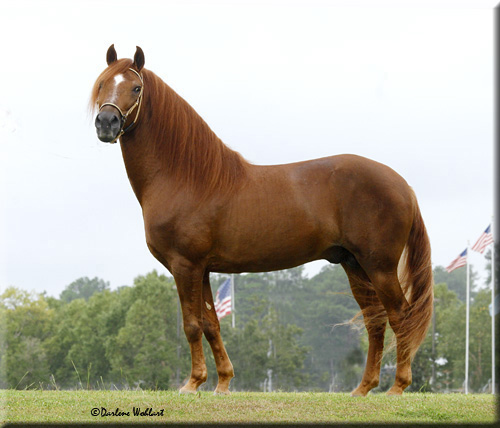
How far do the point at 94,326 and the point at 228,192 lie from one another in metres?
55.4

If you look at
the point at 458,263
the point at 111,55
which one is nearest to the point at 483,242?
the point at 458,263

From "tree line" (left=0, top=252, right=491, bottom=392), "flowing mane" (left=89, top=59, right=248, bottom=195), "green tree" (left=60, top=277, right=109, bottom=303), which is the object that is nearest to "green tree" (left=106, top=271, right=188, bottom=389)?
"tree line" (left=0, top=252, right=491, bottom=392)

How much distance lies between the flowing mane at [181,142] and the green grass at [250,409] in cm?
249

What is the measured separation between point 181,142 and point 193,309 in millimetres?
2056

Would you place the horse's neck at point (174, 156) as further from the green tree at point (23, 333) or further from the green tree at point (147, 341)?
the green tree at point (23, 333)

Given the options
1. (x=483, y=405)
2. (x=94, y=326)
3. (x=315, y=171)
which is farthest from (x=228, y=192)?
(x=94, y=326)

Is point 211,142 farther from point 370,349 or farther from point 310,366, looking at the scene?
point 310,366

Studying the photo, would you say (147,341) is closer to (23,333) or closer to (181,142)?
(23,333)

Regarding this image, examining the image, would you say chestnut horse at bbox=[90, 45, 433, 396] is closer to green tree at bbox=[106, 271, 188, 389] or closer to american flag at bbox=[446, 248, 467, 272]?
american flag at bbox=[446, 248, 467, 272]

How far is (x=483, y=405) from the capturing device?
7277 mm

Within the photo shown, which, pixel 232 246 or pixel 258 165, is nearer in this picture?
pixel 232 246

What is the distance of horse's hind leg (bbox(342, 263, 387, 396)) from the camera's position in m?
7.64

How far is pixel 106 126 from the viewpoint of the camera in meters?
Answer: 6.69

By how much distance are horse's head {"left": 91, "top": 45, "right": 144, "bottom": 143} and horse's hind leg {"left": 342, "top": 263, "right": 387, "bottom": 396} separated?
3.48 meters
